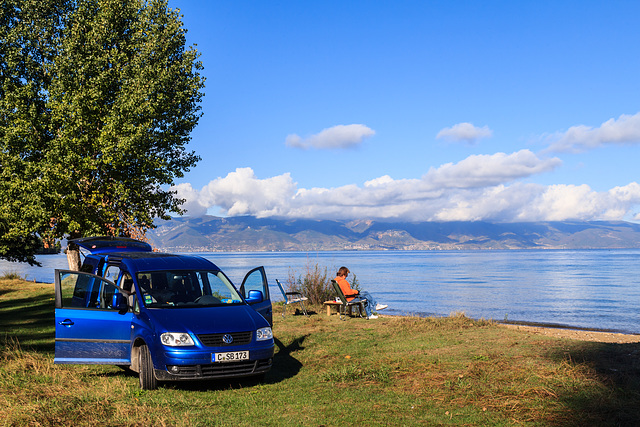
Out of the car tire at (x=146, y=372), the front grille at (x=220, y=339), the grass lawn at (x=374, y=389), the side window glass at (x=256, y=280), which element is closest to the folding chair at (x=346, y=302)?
the grass lawn at (x=374, y=389)

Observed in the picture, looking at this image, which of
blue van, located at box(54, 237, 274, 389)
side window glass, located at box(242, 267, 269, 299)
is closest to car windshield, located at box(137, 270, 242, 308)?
blue van, located at box(54, 237, 274, 389)

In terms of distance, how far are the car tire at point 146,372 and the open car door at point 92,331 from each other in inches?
23.3

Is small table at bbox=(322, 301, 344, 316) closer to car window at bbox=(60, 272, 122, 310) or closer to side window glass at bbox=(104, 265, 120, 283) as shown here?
side window glass at bbox=(104, 265, 120, 283)

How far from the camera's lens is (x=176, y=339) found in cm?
702

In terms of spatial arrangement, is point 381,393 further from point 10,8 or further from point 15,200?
point 10,8

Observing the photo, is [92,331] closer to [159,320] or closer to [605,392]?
[159,320]

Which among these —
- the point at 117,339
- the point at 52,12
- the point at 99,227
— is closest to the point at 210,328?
the point at 117,339

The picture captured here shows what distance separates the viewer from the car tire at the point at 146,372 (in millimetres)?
7211

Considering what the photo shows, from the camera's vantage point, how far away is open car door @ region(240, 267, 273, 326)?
872 cm

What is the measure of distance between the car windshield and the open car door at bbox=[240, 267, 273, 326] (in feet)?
0.75

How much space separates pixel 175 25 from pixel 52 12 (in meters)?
4.92

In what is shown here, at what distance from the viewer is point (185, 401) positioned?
675 centimetres

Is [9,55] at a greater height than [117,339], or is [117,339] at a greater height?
[9,55]

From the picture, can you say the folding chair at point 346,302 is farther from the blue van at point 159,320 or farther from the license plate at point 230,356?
the license plate at point 230,356
